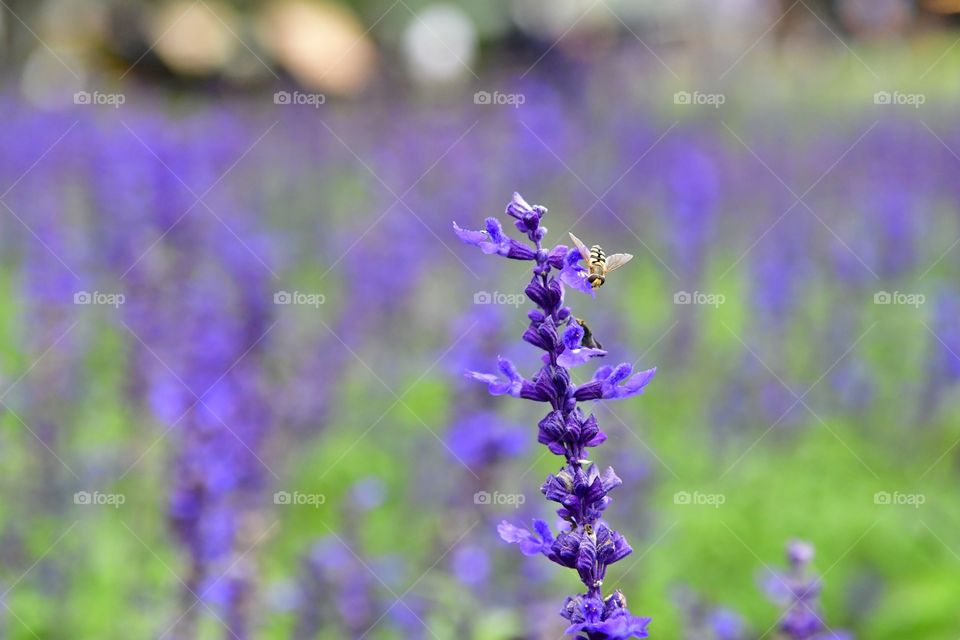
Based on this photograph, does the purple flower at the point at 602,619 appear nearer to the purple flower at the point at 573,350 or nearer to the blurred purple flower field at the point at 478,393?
the blurred purple flower field at the point at 478,393

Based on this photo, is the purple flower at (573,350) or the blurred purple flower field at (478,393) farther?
the blurred purple flower field at (478,393)

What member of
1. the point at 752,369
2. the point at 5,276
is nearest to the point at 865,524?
the point at 752,369

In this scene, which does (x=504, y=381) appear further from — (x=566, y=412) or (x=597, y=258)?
(x=597, y=258)

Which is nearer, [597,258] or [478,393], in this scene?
[597,258]

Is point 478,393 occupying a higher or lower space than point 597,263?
higher

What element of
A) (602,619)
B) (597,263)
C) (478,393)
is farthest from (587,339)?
(478,393)

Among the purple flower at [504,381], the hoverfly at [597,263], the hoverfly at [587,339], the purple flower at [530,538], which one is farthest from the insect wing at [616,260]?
the purple flower at [530,538]

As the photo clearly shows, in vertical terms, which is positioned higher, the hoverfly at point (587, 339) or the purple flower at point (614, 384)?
the hoverfly at point (587, 339)

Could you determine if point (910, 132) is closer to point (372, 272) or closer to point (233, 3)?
point (372, 272)
